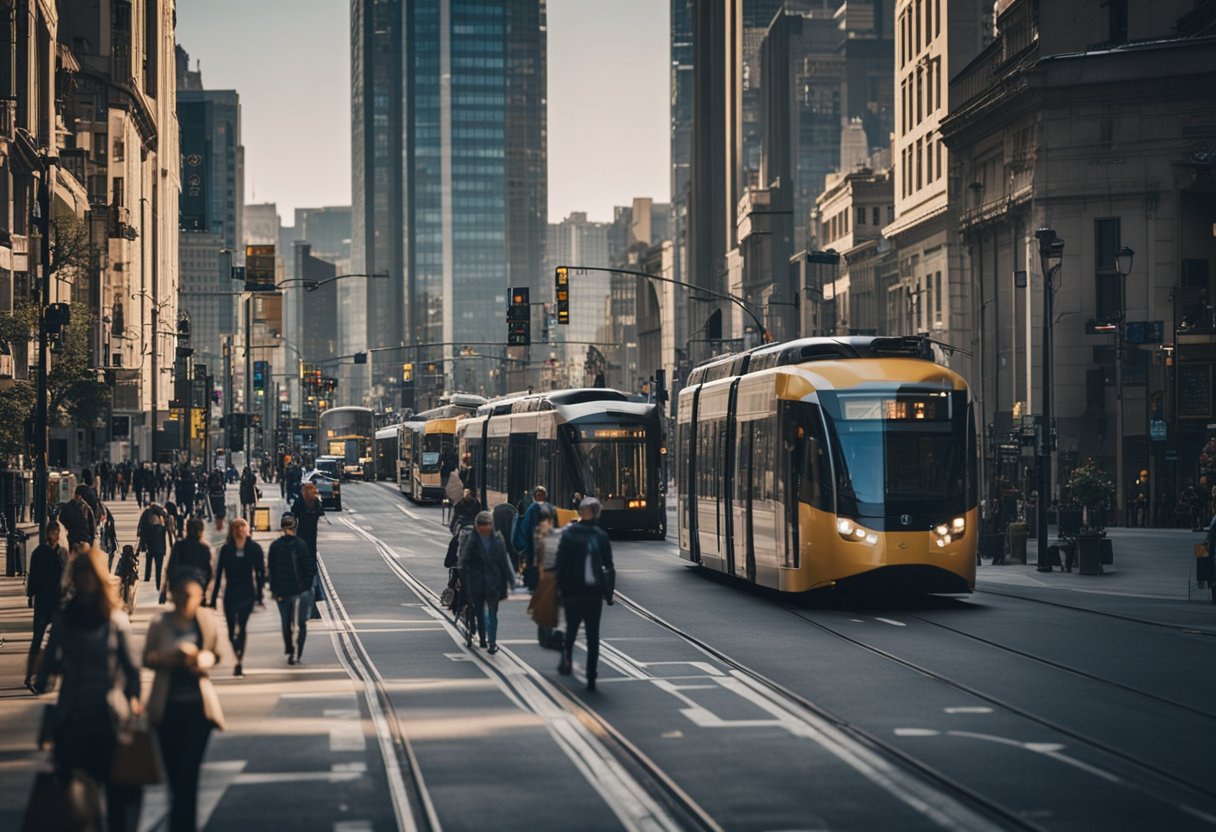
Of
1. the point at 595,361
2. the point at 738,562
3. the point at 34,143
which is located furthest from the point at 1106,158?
the point at 595,361

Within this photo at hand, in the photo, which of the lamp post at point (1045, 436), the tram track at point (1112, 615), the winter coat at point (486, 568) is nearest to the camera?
the winter coat at point (486, 568)

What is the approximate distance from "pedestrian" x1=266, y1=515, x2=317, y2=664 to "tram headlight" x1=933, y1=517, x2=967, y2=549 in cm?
920

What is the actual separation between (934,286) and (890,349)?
6316 cm

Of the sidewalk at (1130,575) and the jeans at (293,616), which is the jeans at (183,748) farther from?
the sidewalk at (1130,575)

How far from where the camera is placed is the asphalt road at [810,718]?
1261cm

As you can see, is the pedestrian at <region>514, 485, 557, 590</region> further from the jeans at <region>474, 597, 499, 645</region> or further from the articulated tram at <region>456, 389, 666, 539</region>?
the articulated tram at <region>456, 389, 666, 539</region>

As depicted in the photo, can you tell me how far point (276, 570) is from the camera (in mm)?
22047

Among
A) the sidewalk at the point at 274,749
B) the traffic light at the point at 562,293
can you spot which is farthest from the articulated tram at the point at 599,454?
the sidewalk at the point at 274,749

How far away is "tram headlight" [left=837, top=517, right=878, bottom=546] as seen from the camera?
85.9ft

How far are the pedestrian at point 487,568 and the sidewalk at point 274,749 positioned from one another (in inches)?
75.4

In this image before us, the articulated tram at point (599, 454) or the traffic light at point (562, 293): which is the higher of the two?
the traffic light at point (562, 293)

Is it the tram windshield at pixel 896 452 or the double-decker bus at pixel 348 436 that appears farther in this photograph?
the double-decker bus at pixel 348 436

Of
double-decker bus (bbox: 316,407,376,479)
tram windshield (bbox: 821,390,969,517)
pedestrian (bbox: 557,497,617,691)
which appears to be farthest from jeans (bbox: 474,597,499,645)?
double-decker bus (bbox: 316,407,376,479)

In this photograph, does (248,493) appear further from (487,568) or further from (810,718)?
(810,718)
